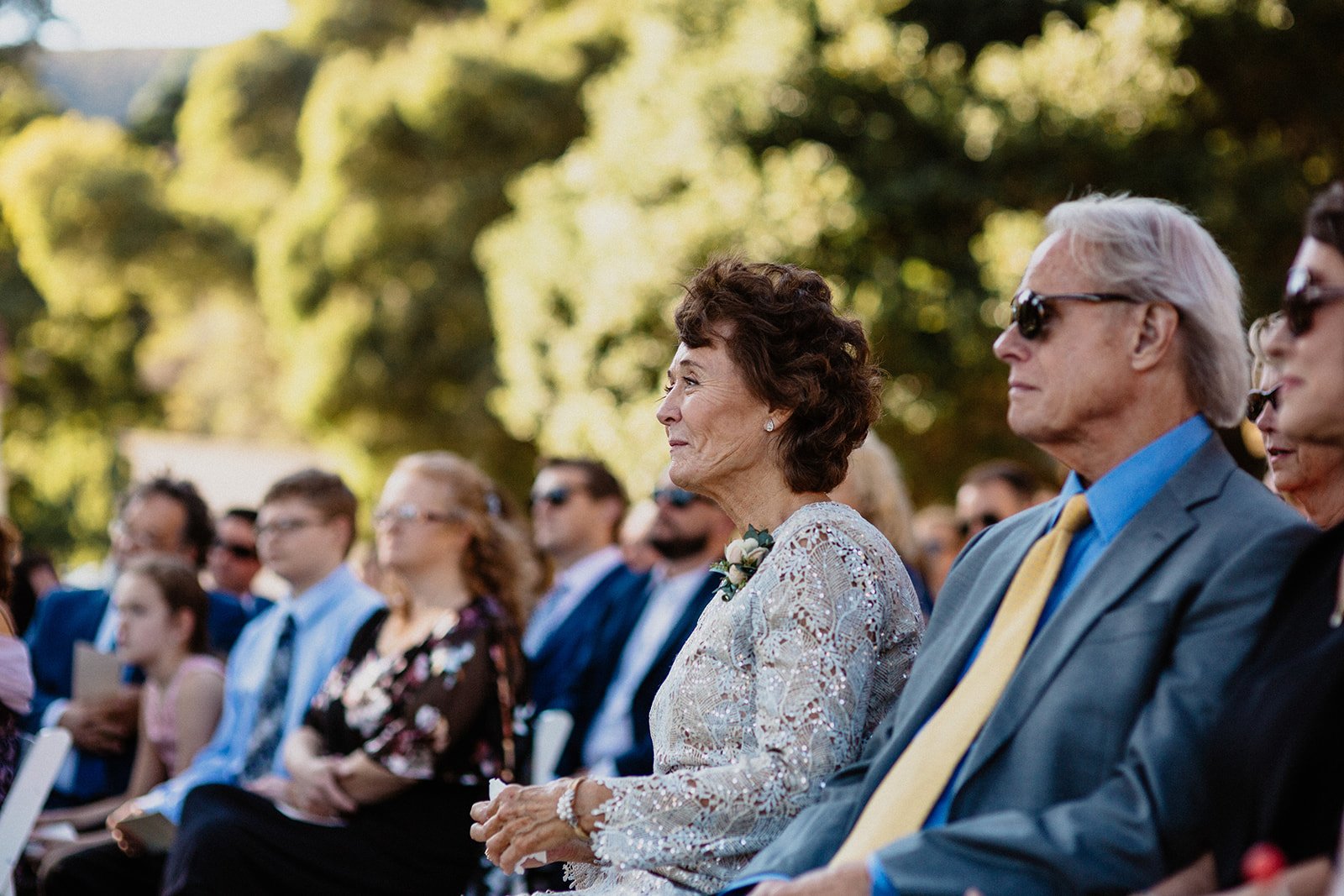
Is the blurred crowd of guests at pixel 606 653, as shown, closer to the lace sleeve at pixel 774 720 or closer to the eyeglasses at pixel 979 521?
the lace sleeve at pixel 774 720

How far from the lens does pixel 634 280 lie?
15.8m

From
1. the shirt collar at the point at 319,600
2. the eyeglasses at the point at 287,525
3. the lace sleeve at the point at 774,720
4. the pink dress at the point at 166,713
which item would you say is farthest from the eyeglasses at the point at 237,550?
the lace sleeve at the point at 774,720

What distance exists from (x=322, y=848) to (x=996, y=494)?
402cm

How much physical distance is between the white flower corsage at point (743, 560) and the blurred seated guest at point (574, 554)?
13.5 feet

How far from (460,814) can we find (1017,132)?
9867mm

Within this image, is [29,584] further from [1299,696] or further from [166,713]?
[1299,696]

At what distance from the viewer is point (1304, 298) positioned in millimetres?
2385

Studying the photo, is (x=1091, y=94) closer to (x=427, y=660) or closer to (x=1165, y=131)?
(x=1165, y=131)

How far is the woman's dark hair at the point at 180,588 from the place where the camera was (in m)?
6.32

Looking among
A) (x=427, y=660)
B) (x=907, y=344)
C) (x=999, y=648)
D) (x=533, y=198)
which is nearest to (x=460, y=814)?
(x=427, y=660)

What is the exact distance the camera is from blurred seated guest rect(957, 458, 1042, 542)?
7434 millimetres

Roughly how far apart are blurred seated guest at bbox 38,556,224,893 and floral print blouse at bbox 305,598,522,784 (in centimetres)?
129

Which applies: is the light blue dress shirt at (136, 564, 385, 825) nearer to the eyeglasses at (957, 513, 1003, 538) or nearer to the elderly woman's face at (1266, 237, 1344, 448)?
the eyeglasses at (957, 513, 1003, 538)

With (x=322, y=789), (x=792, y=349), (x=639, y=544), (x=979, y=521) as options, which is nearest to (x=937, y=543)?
(x=979, y=521)
